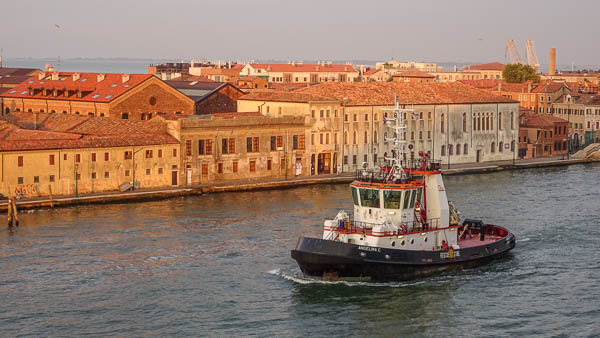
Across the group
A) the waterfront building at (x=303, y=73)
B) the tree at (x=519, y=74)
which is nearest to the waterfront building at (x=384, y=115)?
the tree at (x=519, y=74)

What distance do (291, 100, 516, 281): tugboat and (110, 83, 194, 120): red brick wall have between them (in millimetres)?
34790

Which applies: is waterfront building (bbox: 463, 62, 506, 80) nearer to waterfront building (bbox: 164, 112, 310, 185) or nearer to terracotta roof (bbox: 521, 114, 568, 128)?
terracotta roof (bbox: 521, 114, 568, 128)

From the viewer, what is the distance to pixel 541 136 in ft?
304

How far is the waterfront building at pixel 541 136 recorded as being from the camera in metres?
91.6

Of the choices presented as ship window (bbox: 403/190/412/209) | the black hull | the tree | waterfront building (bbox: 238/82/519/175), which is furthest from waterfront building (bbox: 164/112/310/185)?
the tree

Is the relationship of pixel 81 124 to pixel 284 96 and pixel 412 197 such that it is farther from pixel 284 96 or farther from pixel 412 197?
pixel 412 197

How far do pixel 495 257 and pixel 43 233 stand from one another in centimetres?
2078

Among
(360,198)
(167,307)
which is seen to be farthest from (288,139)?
(167,307)

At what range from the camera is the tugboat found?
4069cm

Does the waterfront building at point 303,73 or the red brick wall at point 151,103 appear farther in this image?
the waterfront building at point 303,73

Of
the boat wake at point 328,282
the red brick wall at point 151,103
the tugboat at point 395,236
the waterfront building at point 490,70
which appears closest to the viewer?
the tugboat at point 395,236

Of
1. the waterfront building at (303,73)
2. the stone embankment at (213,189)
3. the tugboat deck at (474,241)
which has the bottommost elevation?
the tugboat deck at (474,241)

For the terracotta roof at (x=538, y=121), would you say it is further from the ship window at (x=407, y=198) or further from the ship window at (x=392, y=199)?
the ship window at (x=392, y=199)

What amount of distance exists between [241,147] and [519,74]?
78.5m
